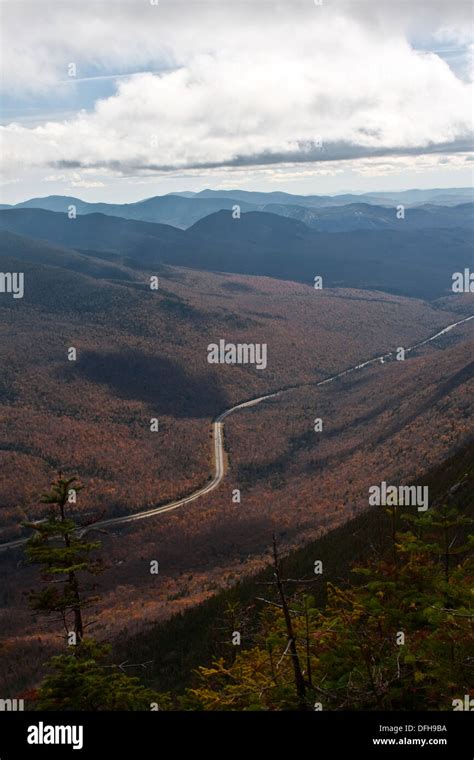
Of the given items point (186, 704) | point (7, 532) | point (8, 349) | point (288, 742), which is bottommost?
point (7, 532)

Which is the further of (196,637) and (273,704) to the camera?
(196,637)

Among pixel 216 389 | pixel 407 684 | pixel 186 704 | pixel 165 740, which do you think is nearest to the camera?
pixel 165 740

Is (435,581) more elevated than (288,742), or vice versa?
(435,581)

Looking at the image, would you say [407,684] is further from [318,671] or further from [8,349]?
[8,349]

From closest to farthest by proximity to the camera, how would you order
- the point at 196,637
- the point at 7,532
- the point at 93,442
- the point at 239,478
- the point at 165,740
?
the point at 165,740, the point at 196,637, the point at 7,532, the point at 239,478, the point at 93,442

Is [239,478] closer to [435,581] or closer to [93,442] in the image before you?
[93,442]

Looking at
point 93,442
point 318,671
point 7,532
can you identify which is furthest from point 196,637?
point 93,442

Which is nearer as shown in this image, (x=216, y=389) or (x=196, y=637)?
(x=196, y=637)

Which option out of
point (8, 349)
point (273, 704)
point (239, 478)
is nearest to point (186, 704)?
point (273, 704)

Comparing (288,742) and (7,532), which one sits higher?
(288,742)
